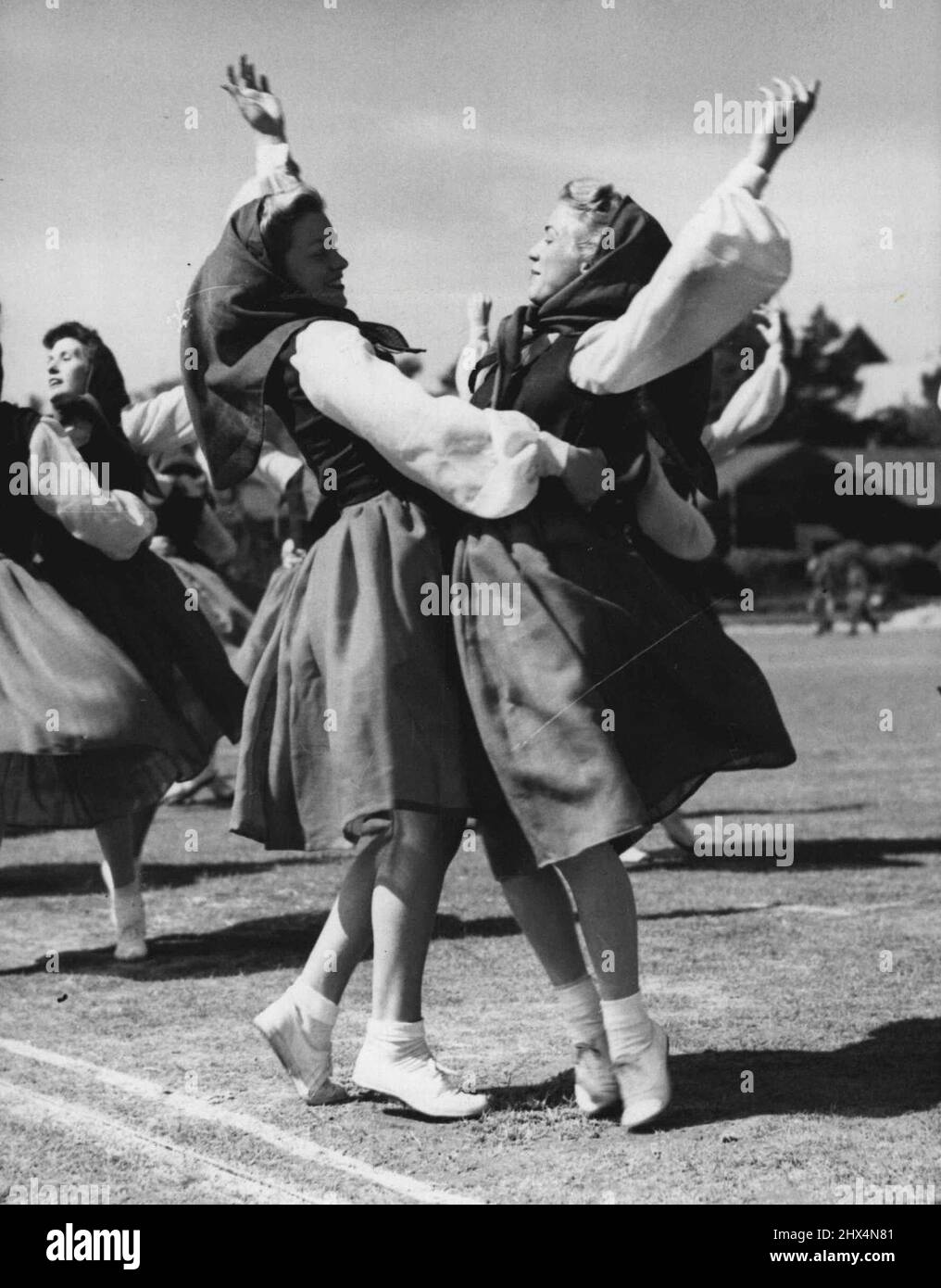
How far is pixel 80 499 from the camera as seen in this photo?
6289mm

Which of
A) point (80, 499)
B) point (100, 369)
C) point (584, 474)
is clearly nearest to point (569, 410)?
point (584, 474)

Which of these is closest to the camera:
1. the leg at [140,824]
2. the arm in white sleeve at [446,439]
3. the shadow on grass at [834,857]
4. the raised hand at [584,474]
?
the arm in white sleeve at [446,439]

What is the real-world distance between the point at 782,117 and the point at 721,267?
33cm

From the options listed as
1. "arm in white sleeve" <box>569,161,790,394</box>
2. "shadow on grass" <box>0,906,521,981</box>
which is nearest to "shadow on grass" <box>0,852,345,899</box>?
"shadow on grass" <box>0,906,521,981</box>

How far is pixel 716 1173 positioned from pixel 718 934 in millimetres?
2963

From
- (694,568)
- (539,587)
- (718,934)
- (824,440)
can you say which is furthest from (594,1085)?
(824,440)

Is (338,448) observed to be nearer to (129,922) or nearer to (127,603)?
(127,603)

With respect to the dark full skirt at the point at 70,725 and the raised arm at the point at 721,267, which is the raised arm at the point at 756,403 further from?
the raised arm at the point at 721,267

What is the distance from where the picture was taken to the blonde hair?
4.54 meters

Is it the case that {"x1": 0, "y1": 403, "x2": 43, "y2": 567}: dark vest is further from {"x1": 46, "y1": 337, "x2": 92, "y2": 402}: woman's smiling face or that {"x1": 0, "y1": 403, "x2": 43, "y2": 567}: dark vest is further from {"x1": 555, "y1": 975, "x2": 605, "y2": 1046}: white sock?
{"x1": 555, "y1": 975, "x2": 605, "y2": 1046}: white sock

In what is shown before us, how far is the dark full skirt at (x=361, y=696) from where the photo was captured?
4.47 metres

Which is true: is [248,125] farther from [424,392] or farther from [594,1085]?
[594,1085]

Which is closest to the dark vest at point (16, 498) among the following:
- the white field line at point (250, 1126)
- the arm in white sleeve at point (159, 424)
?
the arm in white sleeve at point (159, 424)

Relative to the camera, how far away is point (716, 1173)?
405cm
